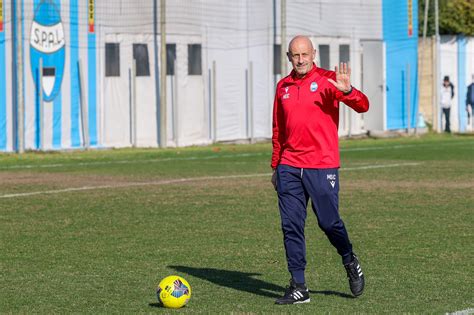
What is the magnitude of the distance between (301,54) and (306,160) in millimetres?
816

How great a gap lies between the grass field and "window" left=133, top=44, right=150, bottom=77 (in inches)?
330

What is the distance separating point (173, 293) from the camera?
9.20m

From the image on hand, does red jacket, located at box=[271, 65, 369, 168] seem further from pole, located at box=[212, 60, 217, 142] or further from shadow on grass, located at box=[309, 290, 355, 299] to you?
pole, located at box=[212, 60, 217, 142]

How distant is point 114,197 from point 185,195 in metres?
1.08

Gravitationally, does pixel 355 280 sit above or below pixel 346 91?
below

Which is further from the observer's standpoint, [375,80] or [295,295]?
[375,80]

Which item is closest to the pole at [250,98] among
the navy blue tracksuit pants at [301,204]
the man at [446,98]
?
the man at [446,98]

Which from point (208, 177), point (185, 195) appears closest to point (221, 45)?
point (208, 177)

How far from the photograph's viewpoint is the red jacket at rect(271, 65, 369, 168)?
956 centimetres

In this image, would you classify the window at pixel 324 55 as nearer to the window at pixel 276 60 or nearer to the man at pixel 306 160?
the window at pixel 276 60

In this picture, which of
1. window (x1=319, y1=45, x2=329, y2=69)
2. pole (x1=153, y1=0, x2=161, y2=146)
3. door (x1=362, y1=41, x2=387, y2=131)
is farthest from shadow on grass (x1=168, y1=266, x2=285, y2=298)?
door (x1=362, y1=41, x2=387, y2=131)

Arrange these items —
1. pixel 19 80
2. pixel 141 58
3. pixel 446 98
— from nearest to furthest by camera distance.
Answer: pixel 19 80
pixel 141 58
pixel 446 98

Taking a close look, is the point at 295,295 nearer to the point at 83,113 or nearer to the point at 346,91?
the point at 346,91

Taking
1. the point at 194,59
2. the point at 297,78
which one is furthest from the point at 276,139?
the point at 194,59
